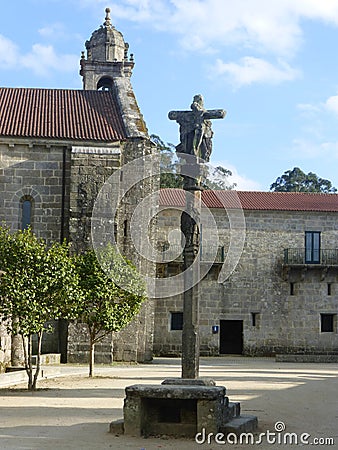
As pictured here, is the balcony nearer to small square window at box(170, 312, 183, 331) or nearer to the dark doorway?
the dark doorway

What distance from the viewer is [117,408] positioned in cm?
1392

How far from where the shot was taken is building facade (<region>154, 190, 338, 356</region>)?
3706cm

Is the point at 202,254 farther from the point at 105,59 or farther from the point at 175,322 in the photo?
the point at 105,59

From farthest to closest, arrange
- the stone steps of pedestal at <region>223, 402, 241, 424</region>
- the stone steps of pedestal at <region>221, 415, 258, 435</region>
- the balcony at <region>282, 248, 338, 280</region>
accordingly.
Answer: the balcony at <region>282, 248, 338, 280</region> < the stone steps of pedestal at <region>223, 402, 241, 424</region> < the stone steps of pedestal at <region>221, 415, 258, 435</region>

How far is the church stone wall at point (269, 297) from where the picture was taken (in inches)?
1460

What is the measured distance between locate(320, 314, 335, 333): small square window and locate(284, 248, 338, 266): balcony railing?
7.92 feet

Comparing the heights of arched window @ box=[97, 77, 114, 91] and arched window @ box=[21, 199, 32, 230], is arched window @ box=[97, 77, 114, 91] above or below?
above

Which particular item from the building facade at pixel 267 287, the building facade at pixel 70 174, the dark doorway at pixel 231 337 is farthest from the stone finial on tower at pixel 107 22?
the dark doorway at pixel 231 337

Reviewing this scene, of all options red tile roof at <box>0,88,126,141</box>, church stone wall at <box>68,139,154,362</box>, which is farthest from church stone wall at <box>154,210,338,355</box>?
red tile roof at <box>0,88,126,141</box>

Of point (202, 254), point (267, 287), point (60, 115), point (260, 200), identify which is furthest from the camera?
point (260, 200)

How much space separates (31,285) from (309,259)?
2222 centimetres

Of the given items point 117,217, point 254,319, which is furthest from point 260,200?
point 117,217

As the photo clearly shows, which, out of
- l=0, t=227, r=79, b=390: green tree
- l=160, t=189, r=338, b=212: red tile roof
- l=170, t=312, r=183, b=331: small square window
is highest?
l=160, t=189, r=338, b=212: red tile roof

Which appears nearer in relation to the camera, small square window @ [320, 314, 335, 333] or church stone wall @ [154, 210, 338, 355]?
church stone wall @ [154, 210, 338, 355]
